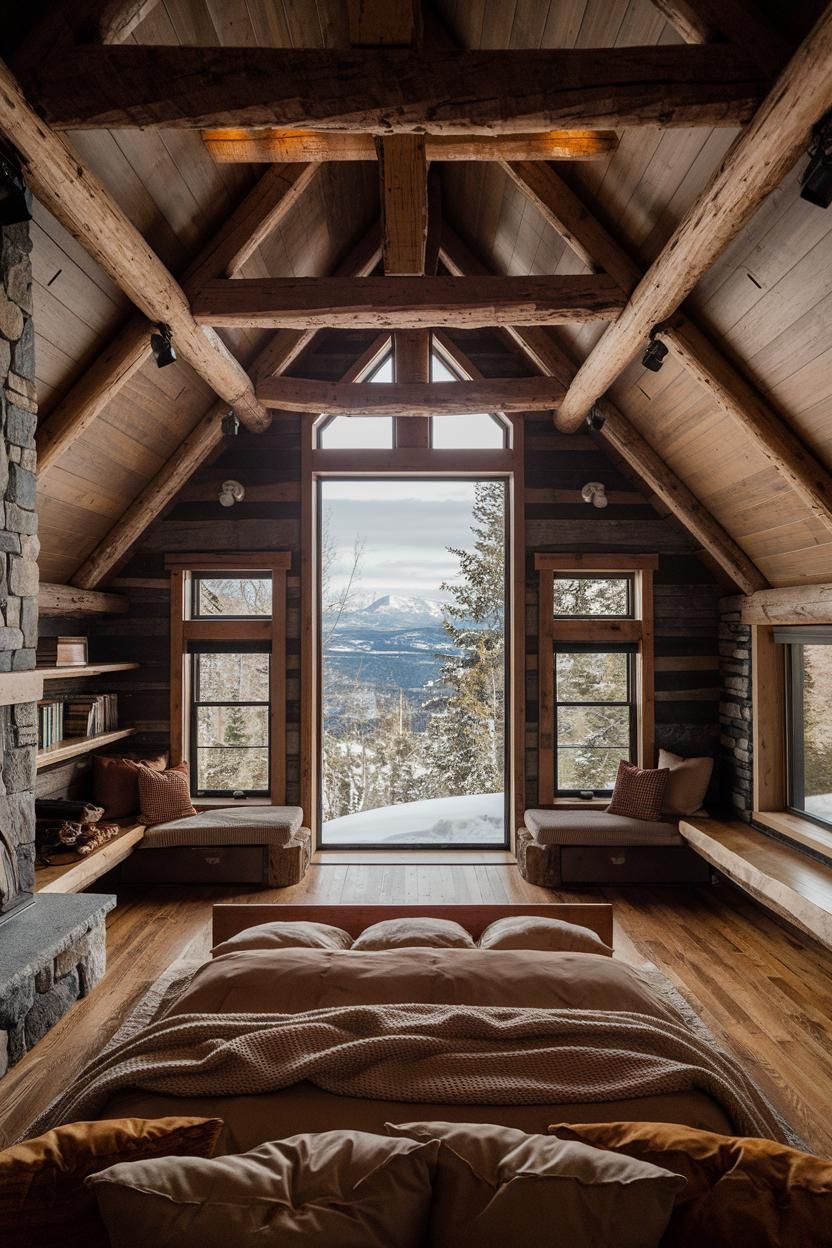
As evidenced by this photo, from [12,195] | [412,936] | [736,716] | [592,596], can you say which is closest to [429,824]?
[592,596]

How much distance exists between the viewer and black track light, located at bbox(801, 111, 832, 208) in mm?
2211

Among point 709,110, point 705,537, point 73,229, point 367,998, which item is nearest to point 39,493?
point 73,229

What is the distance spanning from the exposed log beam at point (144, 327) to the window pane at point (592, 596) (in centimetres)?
318

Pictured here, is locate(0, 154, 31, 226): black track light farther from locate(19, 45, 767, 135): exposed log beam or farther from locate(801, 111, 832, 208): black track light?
locate(801, 111, 832, 208): black track light

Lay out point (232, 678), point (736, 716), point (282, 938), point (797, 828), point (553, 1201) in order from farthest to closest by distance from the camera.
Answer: point (232, 678) < point (736, 716) < point (797, 828) < point (282, 938) < point (553, 1201)

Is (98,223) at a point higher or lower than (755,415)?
higher

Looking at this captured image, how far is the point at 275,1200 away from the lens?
110cm

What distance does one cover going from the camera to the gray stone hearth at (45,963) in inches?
→ 104

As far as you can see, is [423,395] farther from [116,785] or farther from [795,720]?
[116,785]

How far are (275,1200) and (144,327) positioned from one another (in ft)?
11.9

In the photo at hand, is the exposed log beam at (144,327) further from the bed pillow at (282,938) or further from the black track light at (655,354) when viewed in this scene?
the bed pillow at (282,938)

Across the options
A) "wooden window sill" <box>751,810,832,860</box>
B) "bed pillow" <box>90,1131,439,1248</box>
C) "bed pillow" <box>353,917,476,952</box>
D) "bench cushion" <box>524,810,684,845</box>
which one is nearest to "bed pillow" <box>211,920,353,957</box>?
"bed pillow" <box>353,917,476,952</box>

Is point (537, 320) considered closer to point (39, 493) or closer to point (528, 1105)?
point (39, 493)

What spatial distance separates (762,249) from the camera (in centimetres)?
296
